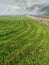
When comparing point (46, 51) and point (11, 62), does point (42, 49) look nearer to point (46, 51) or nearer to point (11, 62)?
point (46, 51)

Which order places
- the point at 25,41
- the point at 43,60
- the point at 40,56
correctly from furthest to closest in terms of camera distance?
the point at 25,41
the point at 40,56
the point at 43,60

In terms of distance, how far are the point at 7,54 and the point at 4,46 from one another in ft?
10.7

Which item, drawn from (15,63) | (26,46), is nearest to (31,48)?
(26,46)

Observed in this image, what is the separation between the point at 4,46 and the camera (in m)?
26.3

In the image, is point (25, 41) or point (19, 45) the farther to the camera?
point (25, 41)

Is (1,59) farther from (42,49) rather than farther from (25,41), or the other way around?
(25,41)

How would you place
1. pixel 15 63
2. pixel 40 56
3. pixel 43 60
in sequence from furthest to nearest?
pixel 40 56 < pixel 43 60 < pixel 15 63

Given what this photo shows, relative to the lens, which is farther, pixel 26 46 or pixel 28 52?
pixel 26 46

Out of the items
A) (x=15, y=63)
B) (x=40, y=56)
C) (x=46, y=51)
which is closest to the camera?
(x=15, y=63)

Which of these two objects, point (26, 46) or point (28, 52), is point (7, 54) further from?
point (26, 46)

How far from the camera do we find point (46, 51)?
26125 millimetres

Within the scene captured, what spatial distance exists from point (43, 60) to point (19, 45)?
6284 millimetres

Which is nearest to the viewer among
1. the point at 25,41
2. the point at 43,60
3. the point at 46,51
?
the point at 43,60

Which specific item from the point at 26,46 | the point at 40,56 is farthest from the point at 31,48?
the point at 40,56
